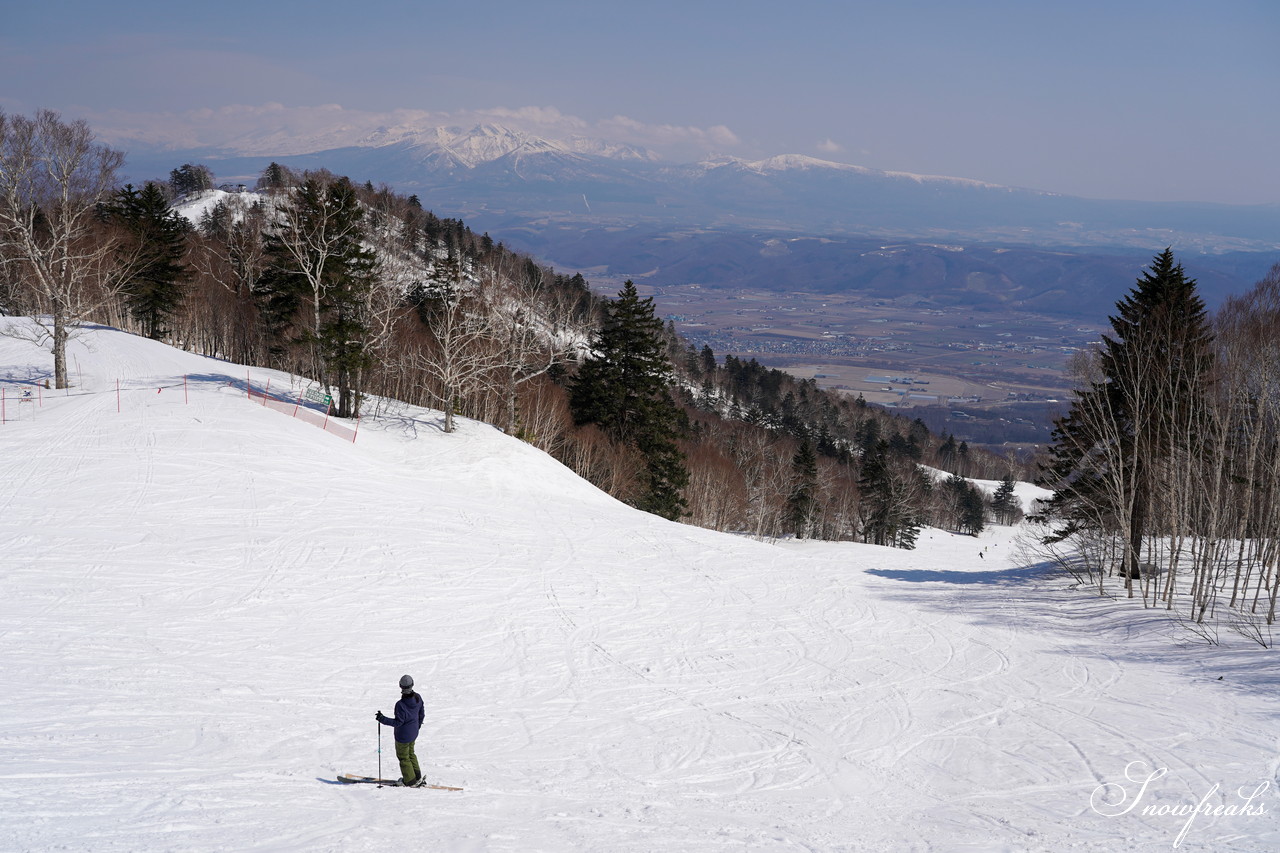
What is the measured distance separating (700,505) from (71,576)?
43.1 metres

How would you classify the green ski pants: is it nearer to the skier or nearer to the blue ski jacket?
the skier

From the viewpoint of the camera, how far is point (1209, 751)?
1259 cm

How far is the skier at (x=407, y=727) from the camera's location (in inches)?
410

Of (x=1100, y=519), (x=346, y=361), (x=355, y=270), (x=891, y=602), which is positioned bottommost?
(x=891, y=602)

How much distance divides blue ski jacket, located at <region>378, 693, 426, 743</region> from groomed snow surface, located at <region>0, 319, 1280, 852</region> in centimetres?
77

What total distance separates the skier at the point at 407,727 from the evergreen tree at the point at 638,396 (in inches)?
1342

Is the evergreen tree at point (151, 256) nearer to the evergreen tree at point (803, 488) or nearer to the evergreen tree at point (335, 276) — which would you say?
the evergreen tree at point (335, 276)

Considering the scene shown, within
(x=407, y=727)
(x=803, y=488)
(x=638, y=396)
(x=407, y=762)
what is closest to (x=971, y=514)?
(x=803, y=488)

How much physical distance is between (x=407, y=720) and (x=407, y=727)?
3.9 inches

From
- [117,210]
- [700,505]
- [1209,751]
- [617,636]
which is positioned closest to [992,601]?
[1209,751]

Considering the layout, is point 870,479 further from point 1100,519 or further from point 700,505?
point 1100,519

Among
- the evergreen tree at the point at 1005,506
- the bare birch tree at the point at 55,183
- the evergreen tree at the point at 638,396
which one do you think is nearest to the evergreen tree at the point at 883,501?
the evergreen tree at the point at 638,396

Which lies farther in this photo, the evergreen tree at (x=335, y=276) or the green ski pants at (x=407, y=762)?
the evergreen tree at (x=335, y=276)

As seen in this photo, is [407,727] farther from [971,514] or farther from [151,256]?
[971,514]
